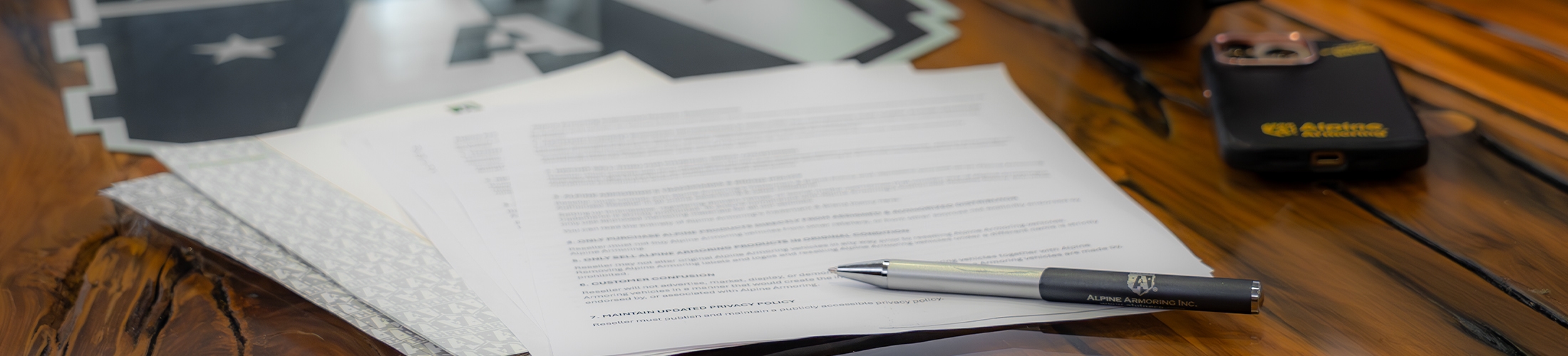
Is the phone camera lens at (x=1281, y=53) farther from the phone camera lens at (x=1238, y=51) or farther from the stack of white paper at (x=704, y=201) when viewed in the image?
the stack of white paper at (x=704, y=201)

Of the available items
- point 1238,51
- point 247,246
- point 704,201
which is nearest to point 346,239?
point 247,246

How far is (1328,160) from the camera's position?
486mm

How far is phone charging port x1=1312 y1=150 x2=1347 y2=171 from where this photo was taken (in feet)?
1.59

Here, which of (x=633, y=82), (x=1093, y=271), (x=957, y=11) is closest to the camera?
(x=1093, y=271)

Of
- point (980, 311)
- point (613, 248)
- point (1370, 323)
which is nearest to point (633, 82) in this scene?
point (613, 248)

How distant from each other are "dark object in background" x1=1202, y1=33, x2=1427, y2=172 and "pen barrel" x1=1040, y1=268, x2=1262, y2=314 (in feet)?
0.45

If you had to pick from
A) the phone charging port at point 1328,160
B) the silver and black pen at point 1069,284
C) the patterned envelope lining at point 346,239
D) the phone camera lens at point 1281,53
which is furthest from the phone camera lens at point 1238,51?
the patterned envelope lining at point 346,239

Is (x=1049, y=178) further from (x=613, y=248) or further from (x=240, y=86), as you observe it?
(x=240, y=86)

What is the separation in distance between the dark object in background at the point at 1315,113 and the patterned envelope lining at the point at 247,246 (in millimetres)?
422

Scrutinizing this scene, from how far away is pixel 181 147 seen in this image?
1.81 feet

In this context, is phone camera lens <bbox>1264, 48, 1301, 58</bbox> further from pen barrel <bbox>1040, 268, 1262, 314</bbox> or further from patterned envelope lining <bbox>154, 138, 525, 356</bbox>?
patterned envelope lining <bbox>154, 138, 525, 356</bbox>

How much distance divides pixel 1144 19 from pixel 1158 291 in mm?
321

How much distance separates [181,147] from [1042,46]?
58 centimetres

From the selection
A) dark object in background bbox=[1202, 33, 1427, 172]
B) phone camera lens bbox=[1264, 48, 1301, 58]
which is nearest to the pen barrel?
dark object in background bbox=[1202, 33, 1427, 172]
